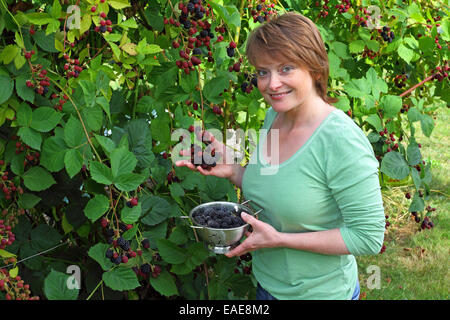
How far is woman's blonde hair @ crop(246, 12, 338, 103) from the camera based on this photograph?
1.45 metres

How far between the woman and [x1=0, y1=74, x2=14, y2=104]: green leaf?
738mm

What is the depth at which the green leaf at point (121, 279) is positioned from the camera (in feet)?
4.99

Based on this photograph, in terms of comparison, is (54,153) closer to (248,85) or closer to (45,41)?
(45,41)

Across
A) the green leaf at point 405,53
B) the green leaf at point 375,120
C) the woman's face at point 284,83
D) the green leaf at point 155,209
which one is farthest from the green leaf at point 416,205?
the green leaf at point 155,209

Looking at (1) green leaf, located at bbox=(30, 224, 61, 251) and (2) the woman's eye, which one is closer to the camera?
(2) the woman's eye

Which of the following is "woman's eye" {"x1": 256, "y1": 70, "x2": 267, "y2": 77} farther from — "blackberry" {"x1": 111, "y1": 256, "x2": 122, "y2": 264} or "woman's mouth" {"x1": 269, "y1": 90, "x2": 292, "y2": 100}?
"blackberry" {"x1": 111, "y1": 256, "x2": 122, "y2": 264}

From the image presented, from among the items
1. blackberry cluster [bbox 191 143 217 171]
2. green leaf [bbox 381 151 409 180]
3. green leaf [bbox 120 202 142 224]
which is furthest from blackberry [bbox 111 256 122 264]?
green leaf [bbox 381 151 409 180]

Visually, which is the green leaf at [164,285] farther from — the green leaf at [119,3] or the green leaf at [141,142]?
the green leaf at [119,3]

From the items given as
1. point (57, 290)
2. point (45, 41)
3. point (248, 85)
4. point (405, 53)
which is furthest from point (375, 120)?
point (57, 290)

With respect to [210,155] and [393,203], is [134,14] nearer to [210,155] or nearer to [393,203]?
[210,155]

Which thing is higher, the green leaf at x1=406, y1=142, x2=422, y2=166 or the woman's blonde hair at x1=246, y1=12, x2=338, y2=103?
the woman's blonde hair at x1=246, y1=12, x2=338, y2=103

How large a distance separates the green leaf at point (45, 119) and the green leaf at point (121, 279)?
0.48m

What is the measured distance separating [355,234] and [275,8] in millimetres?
1067

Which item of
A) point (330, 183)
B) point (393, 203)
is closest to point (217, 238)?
point (330, 183)
